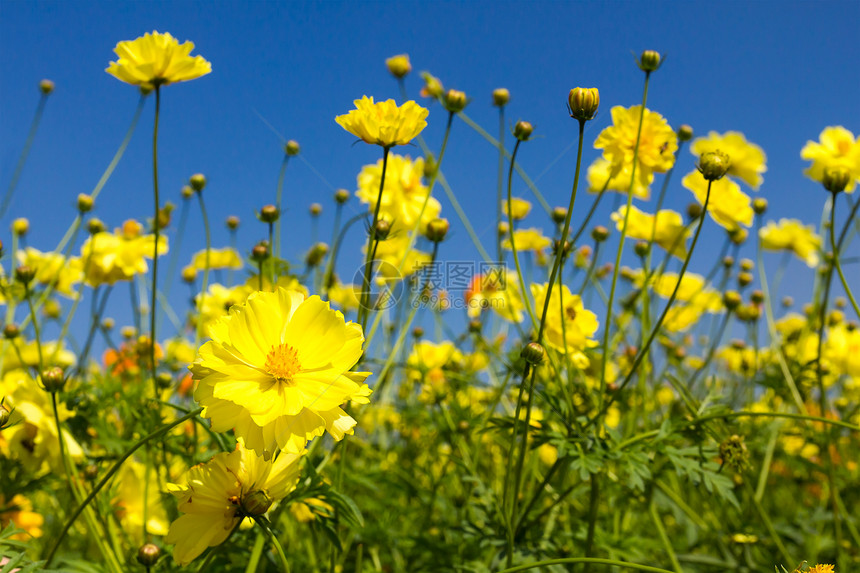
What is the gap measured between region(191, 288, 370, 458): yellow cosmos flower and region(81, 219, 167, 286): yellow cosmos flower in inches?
40.3

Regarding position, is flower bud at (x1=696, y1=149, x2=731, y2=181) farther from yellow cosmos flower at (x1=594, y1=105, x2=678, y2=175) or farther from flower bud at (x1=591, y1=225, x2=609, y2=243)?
flower bud at (x1=591, y1=225, x2=609, y2=243)

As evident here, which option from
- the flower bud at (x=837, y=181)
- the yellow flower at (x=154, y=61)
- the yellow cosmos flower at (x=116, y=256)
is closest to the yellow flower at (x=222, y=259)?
the yellow cosmos flower at (x=116, y=256)

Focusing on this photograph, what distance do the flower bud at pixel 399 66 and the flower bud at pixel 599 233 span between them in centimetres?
70

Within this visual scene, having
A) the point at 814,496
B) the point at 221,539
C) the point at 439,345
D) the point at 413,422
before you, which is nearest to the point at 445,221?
the point at 221,539

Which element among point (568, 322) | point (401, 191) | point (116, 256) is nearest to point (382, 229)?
point (568, 322)

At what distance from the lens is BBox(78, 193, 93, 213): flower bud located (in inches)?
71.4

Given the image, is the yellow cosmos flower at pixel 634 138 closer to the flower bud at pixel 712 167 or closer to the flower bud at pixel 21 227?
the flower bud at pixel 712 167

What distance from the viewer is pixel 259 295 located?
0.81m

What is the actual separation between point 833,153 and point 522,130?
1092 mm

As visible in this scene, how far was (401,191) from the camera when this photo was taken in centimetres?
175

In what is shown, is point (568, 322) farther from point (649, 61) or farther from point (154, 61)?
point (154, 61)

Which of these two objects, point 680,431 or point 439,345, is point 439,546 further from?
point 439,345

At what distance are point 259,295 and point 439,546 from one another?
84cm

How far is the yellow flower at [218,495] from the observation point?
2.57 feet
